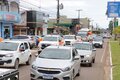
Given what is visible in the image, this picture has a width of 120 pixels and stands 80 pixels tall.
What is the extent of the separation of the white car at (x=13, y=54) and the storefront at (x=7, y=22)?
26487mm

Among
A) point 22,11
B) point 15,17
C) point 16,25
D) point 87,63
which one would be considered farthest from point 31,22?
point 87,63

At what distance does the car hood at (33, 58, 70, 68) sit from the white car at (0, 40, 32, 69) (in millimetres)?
4544

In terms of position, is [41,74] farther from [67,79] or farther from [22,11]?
[22,11]

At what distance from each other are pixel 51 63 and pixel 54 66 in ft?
1.22

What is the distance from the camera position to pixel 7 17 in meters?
50.1

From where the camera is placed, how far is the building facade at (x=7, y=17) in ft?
163

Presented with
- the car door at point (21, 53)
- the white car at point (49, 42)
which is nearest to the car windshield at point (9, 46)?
the car door at point (21, 53)

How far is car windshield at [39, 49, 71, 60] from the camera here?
16047 millimetres

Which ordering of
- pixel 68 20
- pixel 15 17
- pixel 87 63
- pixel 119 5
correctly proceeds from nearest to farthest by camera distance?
pixel 87 63 < pixel 119 5 < pixel 15 17 < pixel 68 20

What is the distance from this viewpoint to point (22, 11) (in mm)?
72125

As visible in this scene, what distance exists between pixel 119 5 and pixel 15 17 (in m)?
20.3

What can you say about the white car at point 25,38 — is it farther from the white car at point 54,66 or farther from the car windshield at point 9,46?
the white car at point 54,66

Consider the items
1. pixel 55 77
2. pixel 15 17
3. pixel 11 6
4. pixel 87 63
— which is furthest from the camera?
pixel 11 6

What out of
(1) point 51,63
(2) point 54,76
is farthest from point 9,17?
(2) point 54,76
